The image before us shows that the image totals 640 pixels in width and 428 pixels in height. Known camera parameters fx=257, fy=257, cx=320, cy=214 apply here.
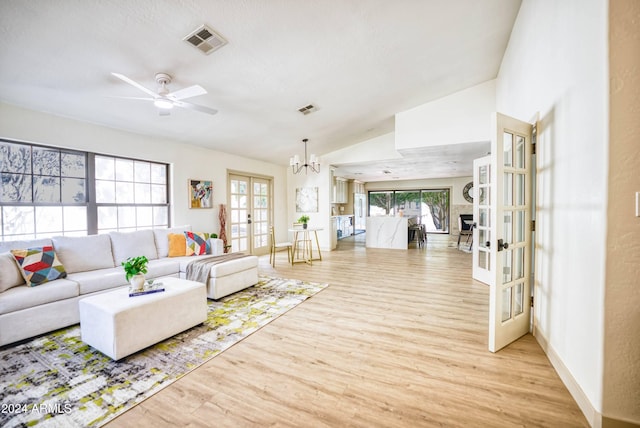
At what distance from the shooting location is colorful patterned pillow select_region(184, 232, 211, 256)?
13.8 ft

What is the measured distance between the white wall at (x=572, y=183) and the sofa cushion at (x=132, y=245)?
187 inches

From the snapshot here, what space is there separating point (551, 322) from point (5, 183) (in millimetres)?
5721

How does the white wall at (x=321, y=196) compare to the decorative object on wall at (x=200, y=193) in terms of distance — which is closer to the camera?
the decorative object on wall at (x=200, y=193)

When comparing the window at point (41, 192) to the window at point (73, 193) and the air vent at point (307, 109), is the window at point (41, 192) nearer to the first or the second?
the window at point (73, 193)

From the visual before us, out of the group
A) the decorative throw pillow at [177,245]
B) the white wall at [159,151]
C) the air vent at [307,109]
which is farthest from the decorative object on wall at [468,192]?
the decorative throw pillow at [177,245]

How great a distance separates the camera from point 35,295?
2447 mm

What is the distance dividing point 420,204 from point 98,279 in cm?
1101

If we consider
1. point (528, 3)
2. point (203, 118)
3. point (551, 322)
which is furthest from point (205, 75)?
point (551, 322)

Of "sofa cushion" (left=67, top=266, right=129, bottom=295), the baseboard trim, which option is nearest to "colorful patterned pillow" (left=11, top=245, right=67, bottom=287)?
"sofa cushion" (left=67, top=266, right=129, bottom=295)

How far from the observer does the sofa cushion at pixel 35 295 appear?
2.30m

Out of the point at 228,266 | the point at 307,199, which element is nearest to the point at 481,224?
the point at 228,266

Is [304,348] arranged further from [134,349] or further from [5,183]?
[5,183]

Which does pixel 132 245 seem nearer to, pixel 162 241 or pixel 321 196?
pixel 162 241

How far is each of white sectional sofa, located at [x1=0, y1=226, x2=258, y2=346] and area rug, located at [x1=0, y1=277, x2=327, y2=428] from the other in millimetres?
187
